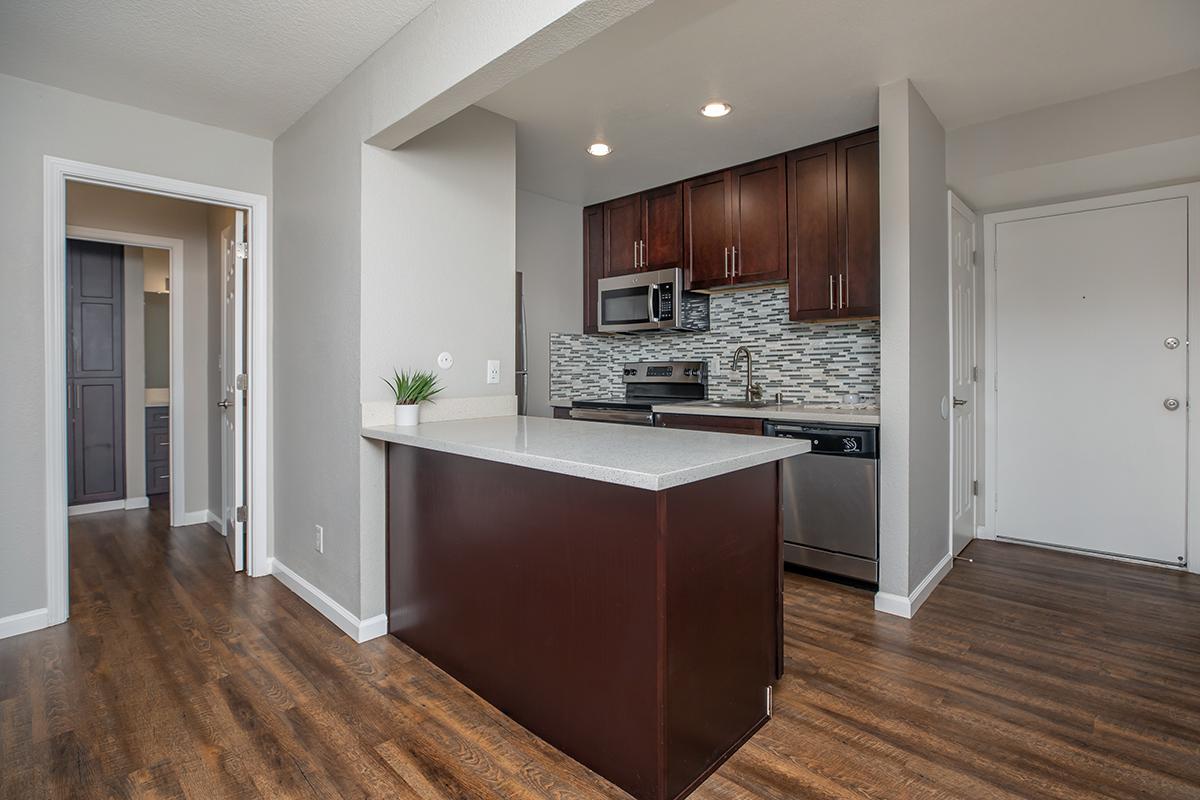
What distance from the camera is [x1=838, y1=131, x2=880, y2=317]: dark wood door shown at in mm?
3191

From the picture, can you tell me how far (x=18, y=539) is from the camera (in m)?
2.60

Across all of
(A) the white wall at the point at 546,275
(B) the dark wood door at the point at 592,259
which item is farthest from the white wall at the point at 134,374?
(B) the dark wood door at the point at 592,259

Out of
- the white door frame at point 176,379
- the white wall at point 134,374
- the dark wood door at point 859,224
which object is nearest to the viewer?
the dark wood door at point 859,224

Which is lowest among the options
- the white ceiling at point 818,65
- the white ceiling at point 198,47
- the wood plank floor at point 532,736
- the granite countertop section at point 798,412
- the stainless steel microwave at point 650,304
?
the wood plank floor at point 532,736

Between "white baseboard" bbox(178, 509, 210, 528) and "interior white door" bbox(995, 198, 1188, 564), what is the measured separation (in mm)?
5416

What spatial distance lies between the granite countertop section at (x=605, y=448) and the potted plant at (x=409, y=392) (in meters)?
0.06

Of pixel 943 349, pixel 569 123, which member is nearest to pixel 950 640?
pixel 943 349

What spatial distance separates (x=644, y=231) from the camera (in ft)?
14.3

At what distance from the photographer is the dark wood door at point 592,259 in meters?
4.66

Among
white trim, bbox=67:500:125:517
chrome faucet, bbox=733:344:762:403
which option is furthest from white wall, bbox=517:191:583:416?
white trim, bbox=67:500:125:517

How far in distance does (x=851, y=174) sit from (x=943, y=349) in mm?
1039

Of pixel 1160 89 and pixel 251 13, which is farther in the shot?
pixel 1160 89

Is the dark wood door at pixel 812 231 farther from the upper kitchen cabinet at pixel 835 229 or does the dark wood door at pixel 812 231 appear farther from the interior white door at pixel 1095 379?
the interior white door at pixel 1095 379

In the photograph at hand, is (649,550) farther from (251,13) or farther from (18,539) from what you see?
(18,539)
